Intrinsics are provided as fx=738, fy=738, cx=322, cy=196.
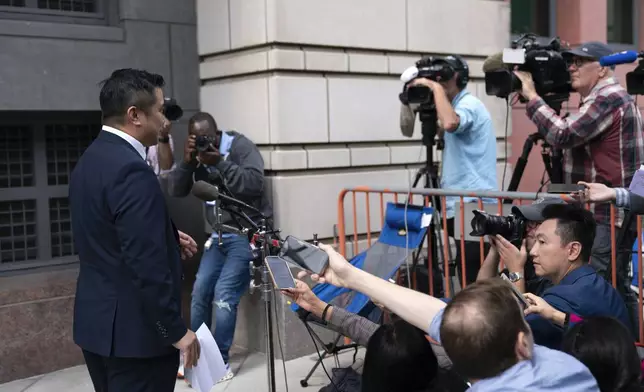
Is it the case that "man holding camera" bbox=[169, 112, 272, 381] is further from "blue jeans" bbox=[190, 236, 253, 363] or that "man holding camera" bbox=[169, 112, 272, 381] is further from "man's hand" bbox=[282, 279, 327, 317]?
"man's hand" bbox=[282, 279, 327, 317]

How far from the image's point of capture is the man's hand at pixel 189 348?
2889 mm

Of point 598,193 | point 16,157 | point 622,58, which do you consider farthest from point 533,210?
point 16,157

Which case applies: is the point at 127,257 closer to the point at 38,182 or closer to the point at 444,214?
the point at 444,214

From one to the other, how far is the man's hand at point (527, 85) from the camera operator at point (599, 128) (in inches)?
2.5

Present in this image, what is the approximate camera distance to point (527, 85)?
14.9 feet

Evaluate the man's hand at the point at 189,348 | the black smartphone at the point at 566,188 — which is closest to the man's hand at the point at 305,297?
the man's hand at the point at 189,348

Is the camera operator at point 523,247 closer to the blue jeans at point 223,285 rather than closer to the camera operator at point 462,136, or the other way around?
the camera operator at point 462,136

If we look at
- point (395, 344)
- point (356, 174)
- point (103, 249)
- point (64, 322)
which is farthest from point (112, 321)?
point (356, 174)

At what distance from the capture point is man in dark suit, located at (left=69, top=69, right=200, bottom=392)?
2775 mm

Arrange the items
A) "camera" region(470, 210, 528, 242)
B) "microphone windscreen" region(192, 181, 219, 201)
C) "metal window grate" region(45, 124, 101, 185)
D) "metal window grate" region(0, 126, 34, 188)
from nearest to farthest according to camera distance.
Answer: "microphone windscreen" region(192, 181, 219, 201), "camera" region(470, 210, 528, 242), "metal window grate" region(0, 126, 34, 188), "metal window grate" region(45, 124, 101, 185)

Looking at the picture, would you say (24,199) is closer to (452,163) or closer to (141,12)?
(141,12)

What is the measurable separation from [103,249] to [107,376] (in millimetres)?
535

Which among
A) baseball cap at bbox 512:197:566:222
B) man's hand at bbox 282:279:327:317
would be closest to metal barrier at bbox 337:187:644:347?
baseball cap at bbox 512:197:566:222

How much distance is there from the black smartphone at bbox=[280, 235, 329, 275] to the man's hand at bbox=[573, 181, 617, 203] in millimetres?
1493
